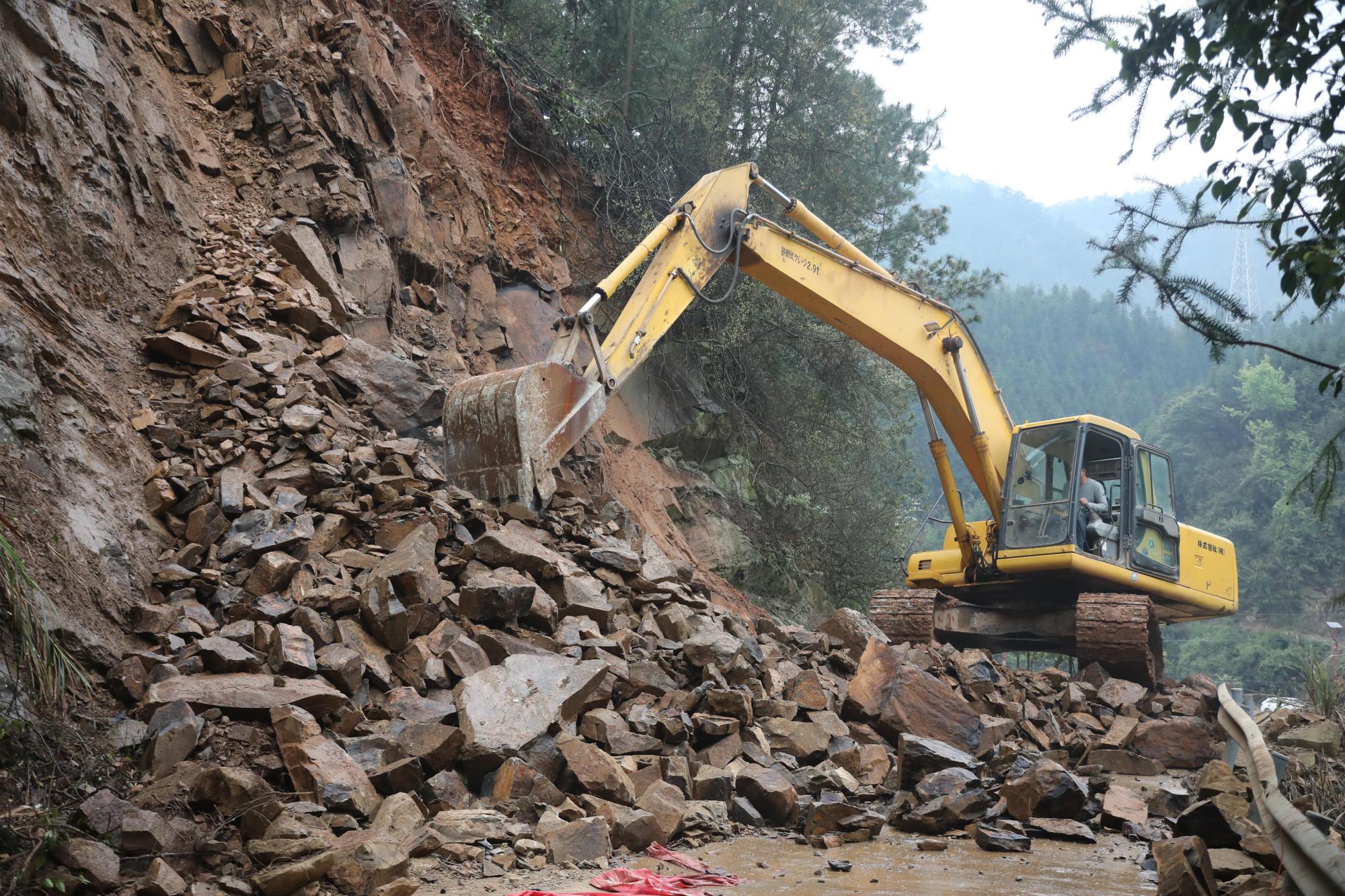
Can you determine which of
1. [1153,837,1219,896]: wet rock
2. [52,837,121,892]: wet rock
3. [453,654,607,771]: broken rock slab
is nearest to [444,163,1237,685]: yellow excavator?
[453,654,607,771]: broken rock slab

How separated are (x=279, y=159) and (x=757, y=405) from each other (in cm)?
704

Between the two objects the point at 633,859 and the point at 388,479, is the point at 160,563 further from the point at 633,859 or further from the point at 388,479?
the point at 633,859

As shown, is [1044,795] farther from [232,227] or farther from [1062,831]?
[232,227]

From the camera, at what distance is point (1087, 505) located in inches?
354

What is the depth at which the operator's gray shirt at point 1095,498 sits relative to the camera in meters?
9.05

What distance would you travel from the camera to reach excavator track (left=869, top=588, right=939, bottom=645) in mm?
9289

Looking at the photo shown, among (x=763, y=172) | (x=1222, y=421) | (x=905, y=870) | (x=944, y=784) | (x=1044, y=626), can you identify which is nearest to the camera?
(x=905, y=870)

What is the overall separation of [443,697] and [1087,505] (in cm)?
668

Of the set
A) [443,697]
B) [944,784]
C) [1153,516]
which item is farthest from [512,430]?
[1153,516]

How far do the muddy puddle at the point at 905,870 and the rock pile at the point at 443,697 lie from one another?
0.41 ft

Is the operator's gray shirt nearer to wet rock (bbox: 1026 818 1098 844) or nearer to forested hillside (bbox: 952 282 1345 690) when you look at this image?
forested hillside (bbox: 952 282 1345 690)

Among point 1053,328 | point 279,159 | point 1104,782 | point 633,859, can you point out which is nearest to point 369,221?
point 279,159

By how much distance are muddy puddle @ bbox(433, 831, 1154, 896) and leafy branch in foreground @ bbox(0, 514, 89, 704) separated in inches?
59.0

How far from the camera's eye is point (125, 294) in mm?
6078
